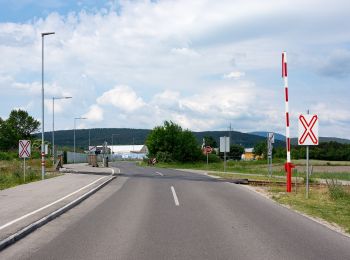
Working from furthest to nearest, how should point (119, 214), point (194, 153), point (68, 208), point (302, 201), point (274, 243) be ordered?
point (194, 153) < point (302, 201) < point (68, 208) < point (119, 214) < point (274, 243)

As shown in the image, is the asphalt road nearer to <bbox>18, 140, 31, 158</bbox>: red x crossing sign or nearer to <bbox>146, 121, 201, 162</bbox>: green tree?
<bbox>18, 140, 31, 158</bbox>: red x crossing sign

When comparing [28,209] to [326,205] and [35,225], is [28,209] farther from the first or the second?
[326,205]

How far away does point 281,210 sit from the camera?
1535 centimetres

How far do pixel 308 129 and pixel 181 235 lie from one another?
401 inches

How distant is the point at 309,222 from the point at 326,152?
373 ft

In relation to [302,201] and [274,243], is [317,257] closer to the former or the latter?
[274,243]

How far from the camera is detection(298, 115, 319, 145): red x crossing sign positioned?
62.2 feet

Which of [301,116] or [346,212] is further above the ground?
[301,116]

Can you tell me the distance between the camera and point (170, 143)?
315 feet

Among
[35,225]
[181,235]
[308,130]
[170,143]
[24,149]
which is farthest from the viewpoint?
[170,143]

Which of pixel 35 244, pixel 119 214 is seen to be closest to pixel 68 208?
pixel 119 214

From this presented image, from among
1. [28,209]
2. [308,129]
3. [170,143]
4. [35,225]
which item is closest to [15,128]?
[170,143]

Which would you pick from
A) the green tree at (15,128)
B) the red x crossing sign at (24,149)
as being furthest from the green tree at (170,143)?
the red x crossing sign at (24,149)

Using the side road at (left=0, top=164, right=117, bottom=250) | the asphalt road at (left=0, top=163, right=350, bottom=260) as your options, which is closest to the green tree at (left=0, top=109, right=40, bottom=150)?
the side road at (left=0, top=164, right=117, bottom=250)
